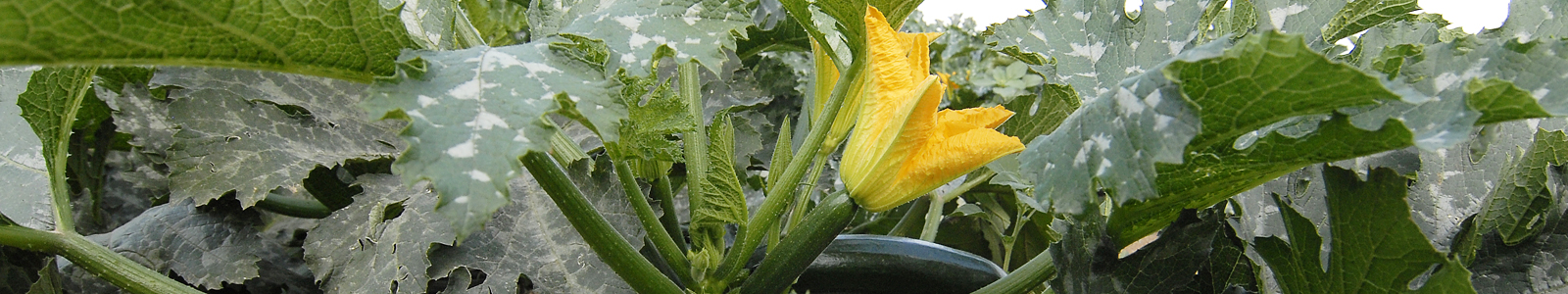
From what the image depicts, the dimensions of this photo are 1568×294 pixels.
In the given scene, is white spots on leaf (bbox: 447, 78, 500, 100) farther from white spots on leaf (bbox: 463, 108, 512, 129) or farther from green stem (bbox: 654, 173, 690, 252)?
green stem (bbox: 654, 173, 690, 252)

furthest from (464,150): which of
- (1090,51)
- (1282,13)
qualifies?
(1282,13)

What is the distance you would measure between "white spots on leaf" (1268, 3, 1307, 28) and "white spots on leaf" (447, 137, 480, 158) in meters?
0.60

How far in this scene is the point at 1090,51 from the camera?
70 cm

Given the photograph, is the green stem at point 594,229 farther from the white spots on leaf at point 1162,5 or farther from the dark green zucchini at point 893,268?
the white spots on leaf at point 1162,5

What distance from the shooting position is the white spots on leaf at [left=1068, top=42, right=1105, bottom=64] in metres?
0.70

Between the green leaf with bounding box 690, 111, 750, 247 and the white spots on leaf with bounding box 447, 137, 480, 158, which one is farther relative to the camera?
the green leaf with bounding box 690, 111, 750, 247

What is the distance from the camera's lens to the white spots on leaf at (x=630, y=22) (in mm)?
500

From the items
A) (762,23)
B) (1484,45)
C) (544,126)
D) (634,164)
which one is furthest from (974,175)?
Result: (544,126)

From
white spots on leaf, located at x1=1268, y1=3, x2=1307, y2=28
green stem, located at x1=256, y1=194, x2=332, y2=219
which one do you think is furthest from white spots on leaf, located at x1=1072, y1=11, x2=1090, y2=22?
green stem, located at x1=256, y1=194, x2=332, y2=219

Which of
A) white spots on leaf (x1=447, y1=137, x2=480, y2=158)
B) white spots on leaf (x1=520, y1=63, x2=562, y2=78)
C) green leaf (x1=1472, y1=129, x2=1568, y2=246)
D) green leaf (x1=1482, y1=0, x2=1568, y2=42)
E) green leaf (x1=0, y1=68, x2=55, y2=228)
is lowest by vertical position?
green leaf (x1=0, y1=68, x2=55, y2=228)

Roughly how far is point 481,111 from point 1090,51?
50 centimetres

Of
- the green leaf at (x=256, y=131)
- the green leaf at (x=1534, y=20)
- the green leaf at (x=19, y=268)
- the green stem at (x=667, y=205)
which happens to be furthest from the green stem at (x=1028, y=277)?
the green leaf at (x=19, y=268)

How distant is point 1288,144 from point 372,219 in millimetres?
580

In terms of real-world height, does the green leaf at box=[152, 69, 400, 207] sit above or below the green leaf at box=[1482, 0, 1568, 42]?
below
